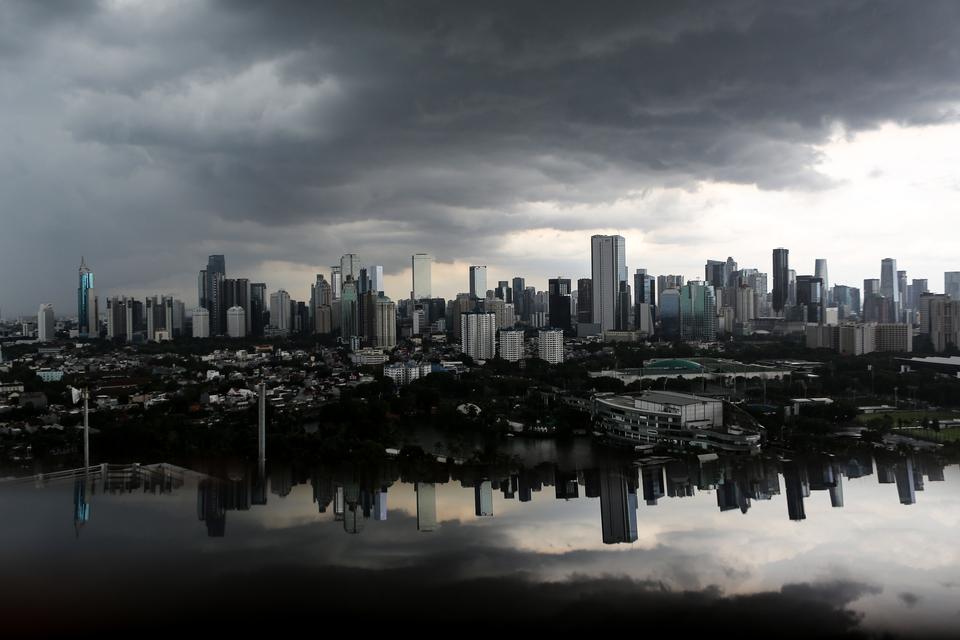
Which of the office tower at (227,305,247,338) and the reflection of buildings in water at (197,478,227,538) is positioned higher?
the office tower at (227,305,247,338)

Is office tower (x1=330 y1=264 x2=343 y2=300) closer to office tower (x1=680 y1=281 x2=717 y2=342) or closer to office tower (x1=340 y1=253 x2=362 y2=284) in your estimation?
office tower (x1=340 y1=253 x2=362 y2=284)

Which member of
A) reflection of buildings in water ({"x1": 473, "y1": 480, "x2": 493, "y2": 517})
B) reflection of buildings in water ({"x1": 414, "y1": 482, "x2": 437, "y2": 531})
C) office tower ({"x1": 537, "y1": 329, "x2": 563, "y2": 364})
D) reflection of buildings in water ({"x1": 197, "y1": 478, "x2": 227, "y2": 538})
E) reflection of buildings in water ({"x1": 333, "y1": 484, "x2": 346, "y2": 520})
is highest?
office tower ({"x1": 537, "y1": 329, "x2": 563, "y2": 364})

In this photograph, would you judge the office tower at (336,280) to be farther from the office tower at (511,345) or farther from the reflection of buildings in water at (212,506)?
the reflection of buildings in water at (212,506)

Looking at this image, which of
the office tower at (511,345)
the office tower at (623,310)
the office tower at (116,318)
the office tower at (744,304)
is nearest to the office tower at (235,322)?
the office tower at (116,318)

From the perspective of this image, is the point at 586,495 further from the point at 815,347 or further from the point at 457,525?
the point at 815,347

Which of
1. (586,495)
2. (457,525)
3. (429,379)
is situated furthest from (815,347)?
(457,525)

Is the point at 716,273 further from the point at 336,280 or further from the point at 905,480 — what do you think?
the point at 905,480

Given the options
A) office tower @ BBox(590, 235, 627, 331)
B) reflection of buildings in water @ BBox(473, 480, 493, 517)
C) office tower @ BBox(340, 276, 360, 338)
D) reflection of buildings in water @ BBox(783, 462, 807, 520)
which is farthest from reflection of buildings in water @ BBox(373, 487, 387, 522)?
office tower @ BBox(590, 235, 627, 331)
